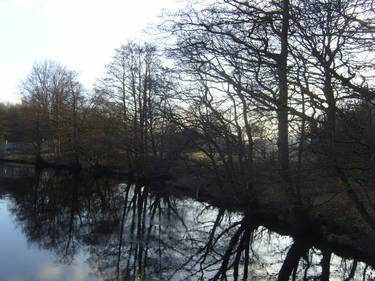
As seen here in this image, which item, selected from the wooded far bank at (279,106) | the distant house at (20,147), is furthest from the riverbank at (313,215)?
the distant house at (20,147)

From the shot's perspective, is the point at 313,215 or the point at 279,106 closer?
the point at 279,106

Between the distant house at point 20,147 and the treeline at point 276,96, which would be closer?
the treeline at point 276,96

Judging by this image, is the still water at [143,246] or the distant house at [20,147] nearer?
the still water at [143,246]

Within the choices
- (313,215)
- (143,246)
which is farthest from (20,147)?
(313,215)

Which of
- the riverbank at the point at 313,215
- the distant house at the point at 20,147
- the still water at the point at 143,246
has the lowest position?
the still water at the point at 143,246

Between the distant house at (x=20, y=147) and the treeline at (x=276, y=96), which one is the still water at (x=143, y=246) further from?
the distant house at (x=20, y=147)

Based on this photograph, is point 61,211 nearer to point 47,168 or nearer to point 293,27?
point 293,27

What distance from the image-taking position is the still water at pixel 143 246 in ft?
23.9

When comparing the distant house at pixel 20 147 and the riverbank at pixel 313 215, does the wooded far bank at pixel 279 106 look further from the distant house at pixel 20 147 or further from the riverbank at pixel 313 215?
the distant house at pixel 20 147

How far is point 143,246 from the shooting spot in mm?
8945

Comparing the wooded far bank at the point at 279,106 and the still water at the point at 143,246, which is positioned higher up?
the wooded far bank at the point at 279,106

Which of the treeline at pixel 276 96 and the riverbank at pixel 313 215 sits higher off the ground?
the treeline at pixel 276 96

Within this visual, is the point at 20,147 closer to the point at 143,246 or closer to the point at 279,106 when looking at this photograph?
the point at 143,246

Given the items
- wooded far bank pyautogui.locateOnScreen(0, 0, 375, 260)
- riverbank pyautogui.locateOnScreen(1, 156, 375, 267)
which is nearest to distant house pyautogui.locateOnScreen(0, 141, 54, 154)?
wooded far bank pyautogui.locateOnScreen(0, 0, 375, 260)
